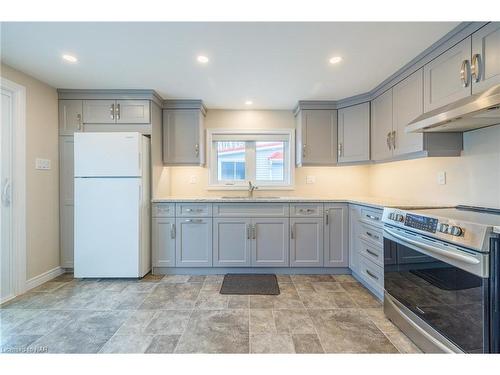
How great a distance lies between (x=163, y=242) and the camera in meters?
2.81

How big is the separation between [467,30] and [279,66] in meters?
1.39

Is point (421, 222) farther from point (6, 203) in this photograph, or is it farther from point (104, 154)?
point (6, 203)

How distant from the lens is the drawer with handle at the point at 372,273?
7.02 ft

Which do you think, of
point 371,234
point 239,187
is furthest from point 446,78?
point 239,187

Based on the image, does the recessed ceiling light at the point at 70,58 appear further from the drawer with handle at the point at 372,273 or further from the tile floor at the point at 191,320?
the drawer with handle at the point at 372,273

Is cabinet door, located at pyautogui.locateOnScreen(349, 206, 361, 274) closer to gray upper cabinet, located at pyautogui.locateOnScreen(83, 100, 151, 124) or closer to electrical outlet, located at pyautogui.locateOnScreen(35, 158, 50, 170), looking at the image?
gray upper cabinet, located at pyautogui.locateOnScreen(83, 100, 151, 124)

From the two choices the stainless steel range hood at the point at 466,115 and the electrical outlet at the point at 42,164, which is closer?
the stainless steel range hood at the point at 466,115

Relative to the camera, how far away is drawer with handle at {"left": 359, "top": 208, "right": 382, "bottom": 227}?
217 centimetres

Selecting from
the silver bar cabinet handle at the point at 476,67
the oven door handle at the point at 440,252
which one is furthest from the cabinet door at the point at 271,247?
the silver bar cabinet handle at the point at 476,67

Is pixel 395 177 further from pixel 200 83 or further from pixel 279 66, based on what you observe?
pixel 200 83

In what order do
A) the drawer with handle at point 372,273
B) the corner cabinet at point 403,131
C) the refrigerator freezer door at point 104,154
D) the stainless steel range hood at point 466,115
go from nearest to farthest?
the stainless steel range hood at point 466,115
the corner cabinet at point 403,131
the drawer with handle at point 372,273
the refrigerator freezer door at point 104,154

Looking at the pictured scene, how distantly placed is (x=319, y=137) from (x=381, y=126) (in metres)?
0.78

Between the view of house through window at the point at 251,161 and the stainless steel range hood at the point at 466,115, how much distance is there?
6.15 ft
